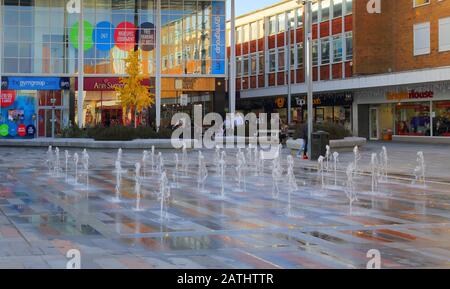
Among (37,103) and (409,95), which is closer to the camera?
(409,95)

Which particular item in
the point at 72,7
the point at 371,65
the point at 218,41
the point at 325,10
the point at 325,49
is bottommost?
the point at 371,65

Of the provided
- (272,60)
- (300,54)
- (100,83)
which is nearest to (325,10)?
(300,54)

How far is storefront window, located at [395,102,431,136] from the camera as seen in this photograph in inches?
1772

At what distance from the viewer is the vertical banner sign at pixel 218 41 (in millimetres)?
56031

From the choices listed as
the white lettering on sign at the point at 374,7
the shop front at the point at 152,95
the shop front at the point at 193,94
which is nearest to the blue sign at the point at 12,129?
the shop front at the point at 152,95

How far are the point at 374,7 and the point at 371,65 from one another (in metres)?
4.40

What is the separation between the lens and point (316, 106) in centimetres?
5775

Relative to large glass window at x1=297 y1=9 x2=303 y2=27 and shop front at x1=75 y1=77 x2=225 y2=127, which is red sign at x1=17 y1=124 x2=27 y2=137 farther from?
large glass window at x1=297 y1=9 x2=303 y2=27

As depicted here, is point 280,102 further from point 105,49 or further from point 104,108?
point 105,49

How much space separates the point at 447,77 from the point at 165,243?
1301 inches

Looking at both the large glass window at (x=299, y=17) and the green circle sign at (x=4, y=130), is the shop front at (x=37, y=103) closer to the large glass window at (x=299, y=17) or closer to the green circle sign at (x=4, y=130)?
the green circle sign at (x=4, y=130)

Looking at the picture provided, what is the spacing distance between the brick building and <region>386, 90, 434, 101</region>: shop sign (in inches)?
2.8

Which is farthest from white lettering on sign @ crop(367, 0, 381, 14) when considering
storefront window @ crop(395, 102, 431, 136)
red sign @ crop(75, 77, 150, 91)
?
red sign @ crop(75, 77, 150, 91)
